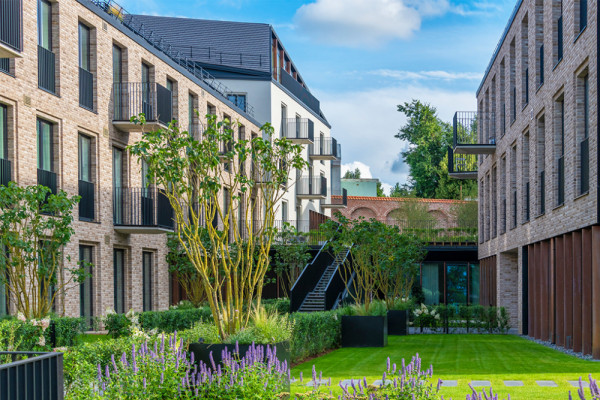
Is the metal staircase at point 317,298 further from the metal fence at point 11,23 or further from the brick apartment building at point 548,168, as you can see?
the metal fence at point 11,23

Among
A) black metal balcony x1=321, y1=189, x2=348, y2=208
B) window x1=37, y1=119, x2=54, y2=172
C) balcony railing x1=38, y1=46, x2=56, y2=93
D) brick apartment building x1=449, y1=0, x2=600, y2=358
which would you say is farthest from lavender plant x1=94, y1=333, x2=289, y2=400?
black metal balcony x1=321, y1=189, x2=348, y2=208

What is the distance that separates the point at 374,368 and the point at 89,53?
1247cm

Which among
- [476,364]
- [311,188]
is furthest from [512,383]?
[311,188]

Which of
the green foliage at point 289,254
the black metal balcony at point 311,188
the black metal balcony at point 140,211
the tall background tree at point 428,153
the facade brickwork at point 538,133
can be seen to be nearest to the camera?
the facade brickwork at point 538,133

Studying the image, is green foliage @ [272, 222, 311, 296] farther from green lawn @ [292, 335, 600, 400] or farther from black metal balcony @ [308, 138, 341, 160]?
black metal balcony @ [308, 138, 341, 160]

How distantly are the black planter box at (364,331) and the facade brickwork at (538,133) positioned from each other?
14.0 ft

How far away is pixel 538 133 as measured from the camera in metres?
22.0

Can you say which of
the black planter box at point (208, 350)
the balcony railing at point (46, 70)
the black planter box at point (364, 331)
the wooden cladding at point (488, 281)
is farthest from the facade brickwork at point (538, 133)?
the balcony railing at point (46, 70)

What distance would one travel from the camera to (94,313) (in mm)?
22531

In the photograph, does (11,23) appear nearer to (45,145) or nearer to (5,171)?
(5,171)

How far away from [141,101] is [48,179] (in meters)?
5.42

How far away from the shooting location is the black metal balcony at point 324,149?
4875cm

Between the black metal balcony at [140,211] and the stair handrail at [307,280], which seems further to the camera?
the stair handrail at [307,280]

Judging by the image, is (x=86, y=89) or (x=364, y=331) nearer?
(x=364, y=331)
